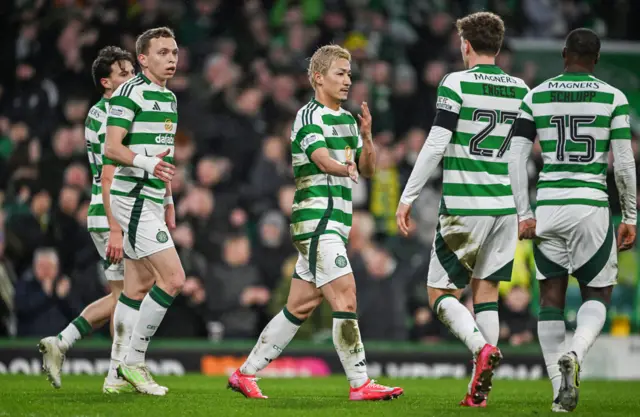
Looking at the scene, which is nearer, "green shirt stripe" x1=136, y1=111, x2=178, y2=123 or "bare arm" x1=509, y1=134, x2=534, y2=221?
"bare arm" x1=509, y1=134, x2=534, y2=221

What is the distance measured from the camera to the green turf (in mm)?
6707

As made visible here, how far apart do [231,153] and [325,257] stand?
7323 mm

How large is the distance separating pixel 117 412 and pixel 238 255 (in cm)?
677

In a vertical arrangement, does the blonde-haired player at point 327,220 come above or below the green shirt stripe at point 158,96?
below

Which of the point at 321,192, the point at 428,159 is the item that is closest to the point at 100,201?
the point at 321,192

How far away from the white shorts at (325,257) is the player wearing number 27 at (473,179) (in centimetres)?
58

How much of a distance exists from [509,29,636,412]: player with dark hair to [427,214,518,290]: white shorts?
5.6 inches

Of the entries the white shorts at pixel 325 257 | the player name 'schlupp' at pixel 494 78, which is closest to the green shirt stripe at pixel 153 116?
the white shorts at pixel 325 257

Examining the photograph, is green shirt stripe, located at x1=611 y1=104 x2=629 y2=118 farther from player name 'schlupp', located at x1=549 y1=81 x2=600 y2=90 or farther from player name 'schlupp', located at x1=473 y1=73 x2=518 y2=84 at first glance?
player name 'schlupp', located at x1=473 y1=73 x2=518 y2=84

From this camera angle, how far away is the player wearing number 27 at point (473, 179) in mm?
7062

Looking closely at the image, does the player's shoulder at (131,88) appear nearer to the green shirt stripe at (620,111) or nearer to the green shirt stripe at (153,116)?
the green shirt stripe at (153,116)

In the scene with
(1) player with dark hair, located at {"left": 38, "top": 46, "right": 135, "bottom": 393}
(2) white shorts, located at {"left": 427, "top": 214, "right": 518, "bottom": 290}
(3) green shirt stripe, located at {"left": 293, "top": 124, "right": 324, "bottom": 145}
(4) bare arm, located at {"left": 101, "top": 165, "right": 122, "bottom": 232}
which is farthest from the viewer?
(1) player with dark hair, located at {"left": 38, "top": 46, "right": 135, "bottom": 393}

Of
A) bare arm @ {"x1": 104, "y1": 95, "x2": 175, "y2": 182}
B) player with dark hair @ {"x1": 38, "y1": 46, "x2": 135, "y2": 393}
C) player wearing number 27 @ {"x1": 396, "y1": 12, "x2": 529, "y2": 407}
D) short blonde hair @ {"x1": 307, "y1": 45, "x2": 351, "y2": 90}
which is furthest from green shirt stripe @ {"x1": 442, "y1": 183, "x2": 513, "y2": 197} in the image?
player with dark hair @ {"x1": 38, "y1": 46, "x2": 135, "y2": 393}

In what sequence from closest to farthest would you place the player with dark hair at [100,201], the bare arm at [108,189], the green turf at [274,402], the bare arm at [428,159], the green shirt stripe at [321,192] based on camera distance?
the green turf at [274,402]
the bare arm at [428,159]
the green shirt stripe at [321,192]
the bare arm at [108,189]
the player with dark hair at [100,201]
